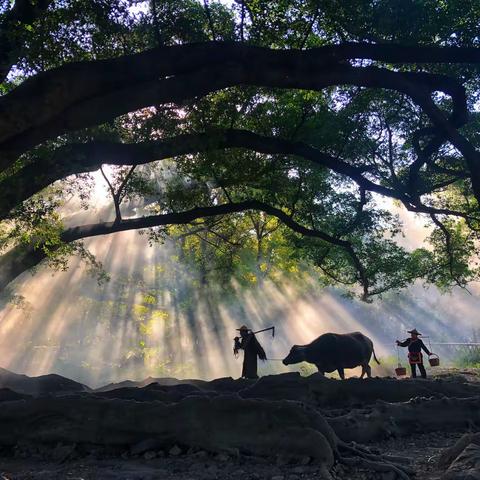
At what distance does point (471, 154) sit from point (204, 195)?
9080mm

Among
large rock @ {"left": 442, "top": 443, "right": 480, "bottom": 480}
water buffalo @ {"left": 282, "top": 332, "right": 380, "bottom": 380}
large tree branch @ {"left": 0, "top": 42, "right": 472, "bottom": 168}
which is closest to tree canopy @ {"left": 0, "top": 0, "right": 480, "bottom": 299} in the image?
large tree branch @ {"left": 0, "top": 42, "right": 472, "bottom": 168}

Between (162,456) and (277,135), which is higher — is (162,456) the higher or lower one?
the lower one

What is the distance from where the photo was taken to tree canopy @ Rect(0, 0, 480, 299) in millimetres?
7172

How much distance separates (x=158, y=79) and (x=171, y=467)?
5314 millimetres

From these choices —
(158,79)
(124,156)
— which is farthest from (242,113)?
(158,79)

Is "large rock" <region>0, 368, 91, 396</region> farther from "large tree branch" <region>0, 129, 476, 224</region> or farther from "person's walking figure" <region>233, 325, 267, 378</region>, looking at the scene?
"large tree branch" <region>0, 129, 476, 224</region>

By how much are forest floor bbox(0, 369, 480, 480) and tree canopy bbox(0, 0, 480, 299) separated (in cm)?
404

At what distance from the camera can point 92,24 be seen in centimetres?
1084

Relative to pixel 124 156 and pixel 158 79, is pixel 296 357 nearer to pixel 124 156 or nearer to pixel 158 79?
pixel 124 156

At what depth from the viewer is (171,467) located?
18.5ft

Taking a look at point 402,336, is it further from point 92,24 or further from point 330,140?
point 92,24

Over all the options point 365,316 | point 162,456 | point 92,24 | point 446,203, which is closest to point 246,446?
point 162,456

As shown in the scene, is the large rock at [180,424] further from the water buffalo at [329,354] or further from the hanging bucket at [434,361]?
the water buffalo at [329,354]

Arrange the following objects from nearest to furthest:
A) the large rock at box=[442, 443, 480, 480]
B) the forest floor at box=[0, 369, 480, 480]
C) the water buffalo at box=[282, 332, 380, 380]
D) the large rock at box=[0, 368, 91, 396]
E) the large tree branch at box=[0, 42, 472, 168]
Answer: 1. the large rock at box=[442, 443, 480, 480]
2. the forest floor at box=[0, 369, 480, 480]
3. the large tree branch at box=[0, 42, 472, 168]
4. the large rock at box=[0, 368, 91, 396]
5. the water buffalo at box=[282, 332, 380, 380]
